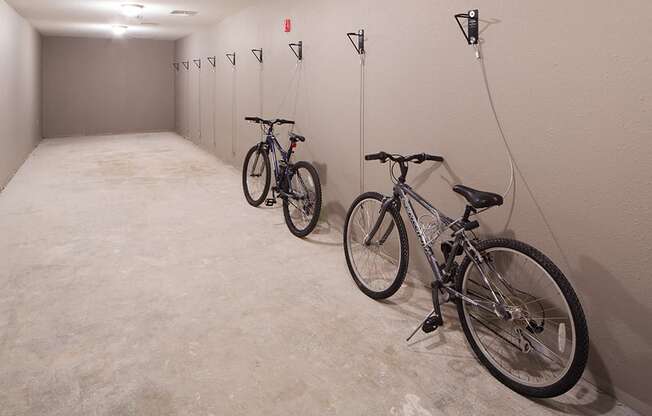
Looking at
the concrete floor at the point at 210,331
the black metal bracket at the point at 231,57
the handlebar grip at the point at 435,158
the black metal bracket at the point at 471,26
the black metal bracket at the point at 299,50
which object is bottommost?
the concrete floor at the point at 210,331

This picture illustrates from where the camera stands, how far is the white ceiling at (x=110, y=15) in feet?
17.7

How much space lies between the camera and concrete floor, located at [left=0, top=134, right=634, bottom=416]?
1.57 m

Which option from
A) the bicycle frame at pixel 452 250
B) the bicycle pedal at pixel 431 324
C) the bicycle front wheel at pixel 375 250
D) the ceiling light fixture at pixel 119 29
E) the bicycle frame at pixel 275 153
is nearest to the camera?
the bicycle frame at pixel 452 250

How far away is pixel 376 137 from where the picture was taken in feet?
9.70

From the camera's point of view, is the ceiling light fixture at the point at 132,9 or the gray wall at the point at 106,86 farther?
the gray wall at the point at 106,86

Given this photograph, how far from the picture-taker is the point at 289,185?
11.9ft

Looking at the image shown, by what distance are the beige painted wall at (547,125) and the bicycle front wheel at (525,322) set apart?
108 millimetres

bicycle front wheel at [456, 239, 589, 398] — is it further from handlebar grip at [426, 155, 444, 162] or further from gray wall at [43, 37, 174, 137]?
gray wall at [43, 37, 174, 137]

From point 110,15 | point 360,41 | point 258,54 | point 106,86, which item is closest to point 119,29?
point 110,15

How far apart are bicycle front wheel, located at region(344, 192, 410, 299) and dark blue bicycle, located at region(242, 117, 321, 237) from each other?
19.0 inches

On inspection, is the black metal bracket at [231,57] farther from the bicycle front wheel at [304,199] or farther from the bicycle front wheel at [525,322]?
the bicycle front wheel at [525,322]

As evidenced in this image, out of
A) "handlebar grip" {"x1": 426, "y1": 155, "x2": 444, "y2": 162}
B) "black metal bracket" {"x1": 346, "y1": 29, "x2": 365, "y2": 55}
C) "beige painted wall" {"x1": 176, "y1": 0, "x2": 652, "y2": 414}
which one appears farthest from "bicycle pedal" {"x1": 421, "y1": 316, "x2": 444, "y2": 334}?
"black metal bracket" {"x1": 346, "y1": 29, "x2": 365, "y2": 55}

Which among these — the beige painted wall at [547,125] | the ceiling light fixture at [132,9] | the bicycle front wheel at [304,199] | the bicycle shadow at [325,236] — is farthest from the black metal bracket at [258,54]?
the bicycle shadow at [325,236]

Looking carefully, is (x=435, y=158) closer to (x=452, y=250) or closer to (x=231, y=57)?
(x=452, y=250)
